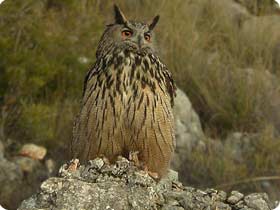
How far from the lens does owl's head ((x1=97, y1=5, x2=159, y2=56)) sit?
575 centimetres

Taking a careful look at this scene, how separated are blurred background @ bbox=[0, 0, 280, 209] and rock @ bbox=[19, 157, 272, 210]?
3936 mm

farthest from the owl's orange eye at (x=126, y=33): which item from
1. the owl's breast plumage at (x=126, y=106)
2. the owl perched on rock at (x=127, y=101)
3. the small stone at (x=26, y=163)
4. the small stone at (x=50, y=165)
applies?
the small stone at (x=26, y=163)

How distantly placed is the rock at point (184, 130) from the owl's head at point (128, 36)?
3.10m

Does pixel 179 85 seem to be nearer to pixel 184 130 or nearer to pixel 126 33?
pixel 184 130

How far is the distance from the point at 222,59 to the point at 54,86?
178 cm

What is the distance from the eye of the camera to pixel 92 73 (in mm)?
5934

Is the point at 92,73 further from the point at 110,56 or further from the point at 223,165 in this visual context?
the point at 223,165

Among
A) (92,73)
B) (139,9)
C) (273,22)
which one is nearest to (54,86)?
(139,9)

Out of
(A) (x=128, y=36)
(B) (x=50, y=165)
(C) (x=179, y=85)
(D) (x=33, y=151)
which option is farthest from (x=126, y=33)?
(C) (x=179, y=85)

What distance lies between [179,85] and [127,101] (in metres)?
4.33

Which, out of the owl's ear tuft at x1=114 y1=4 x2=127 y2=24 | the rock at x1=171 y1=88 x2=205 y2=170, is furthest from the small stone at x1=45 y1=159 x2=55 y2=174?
the owl's ear tuft at x1=114 y1=4 x2=127 y2=24

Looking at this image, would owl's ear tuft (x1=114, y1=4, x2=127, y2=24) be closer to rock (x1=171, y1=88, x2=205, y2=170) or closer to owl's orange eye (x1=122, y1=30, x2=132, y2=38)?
owl's orange eye (x1=122, y1=30, x2=132, y2=38)

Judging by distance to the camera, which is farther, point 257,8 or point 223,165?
point 257,8

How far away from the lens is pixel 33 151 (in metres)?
9.38
